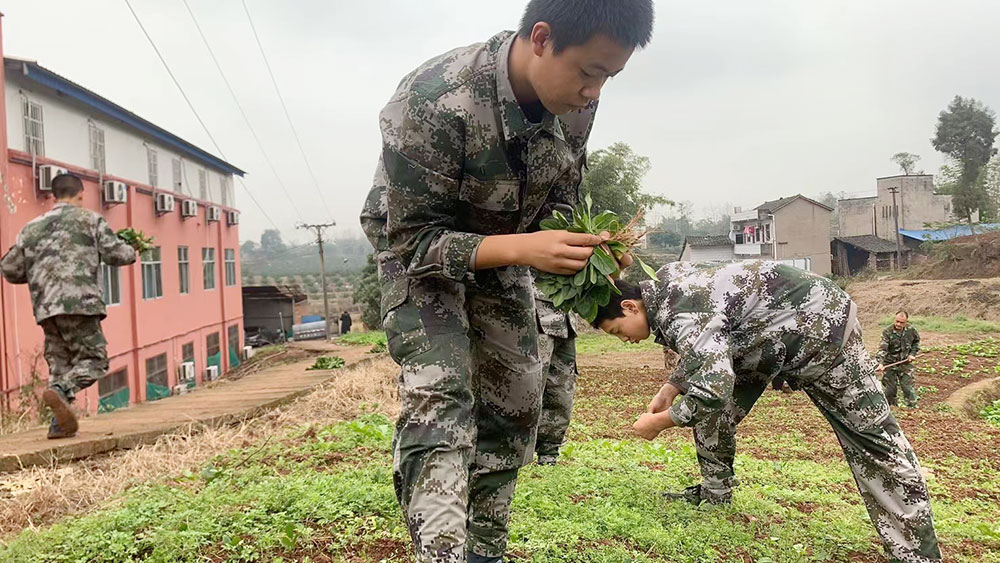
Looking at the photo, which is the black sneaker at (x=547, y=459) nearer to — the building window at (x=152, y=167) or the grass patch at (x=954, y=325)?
A: the building window at (x=152, y=167)

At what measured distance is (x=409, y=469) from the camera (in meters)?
2.41

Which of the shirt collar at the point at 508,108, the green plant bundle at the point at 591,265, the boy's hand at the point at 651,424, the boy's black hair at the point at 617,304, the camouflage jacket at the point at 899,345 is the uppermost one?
the shirt collar at the point at 508,108

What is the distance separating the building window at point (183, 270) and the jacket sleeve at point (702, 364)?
24.6 m

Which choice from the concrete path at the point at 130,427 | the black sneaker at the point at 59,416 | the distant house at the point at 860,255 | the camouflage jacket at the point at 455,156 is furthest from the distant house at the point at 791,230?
the camouflage jacket at the point at 455,156

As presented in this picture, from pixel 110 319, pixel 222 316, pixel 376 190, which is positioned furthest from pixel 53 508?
pixel 222 316

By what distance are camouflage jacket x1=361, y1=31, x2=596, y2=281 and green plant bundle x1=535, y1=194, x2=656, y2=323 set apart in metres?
0.22

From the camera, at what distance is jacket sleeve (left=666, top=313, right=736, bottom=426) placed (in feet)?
10.7

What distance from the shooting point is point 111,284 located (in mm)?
18531

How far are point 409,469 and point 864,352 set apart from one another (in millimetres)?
2532

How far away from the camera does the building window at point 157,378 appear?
70.7 ft

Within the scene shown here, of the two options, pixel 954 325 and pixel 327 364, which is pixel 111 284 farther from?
pixel 954 325

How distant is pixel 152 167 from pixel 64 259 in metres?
18.8

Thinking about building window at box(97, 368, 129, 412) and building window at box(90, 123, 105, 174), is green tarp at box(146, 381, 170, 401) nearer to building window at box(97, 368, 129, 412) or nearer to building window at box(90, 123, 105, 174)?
building window at box(97, 368, 129, 412)

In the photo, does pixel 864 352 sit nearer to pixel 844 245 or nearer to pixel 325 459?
pixel 325 459
